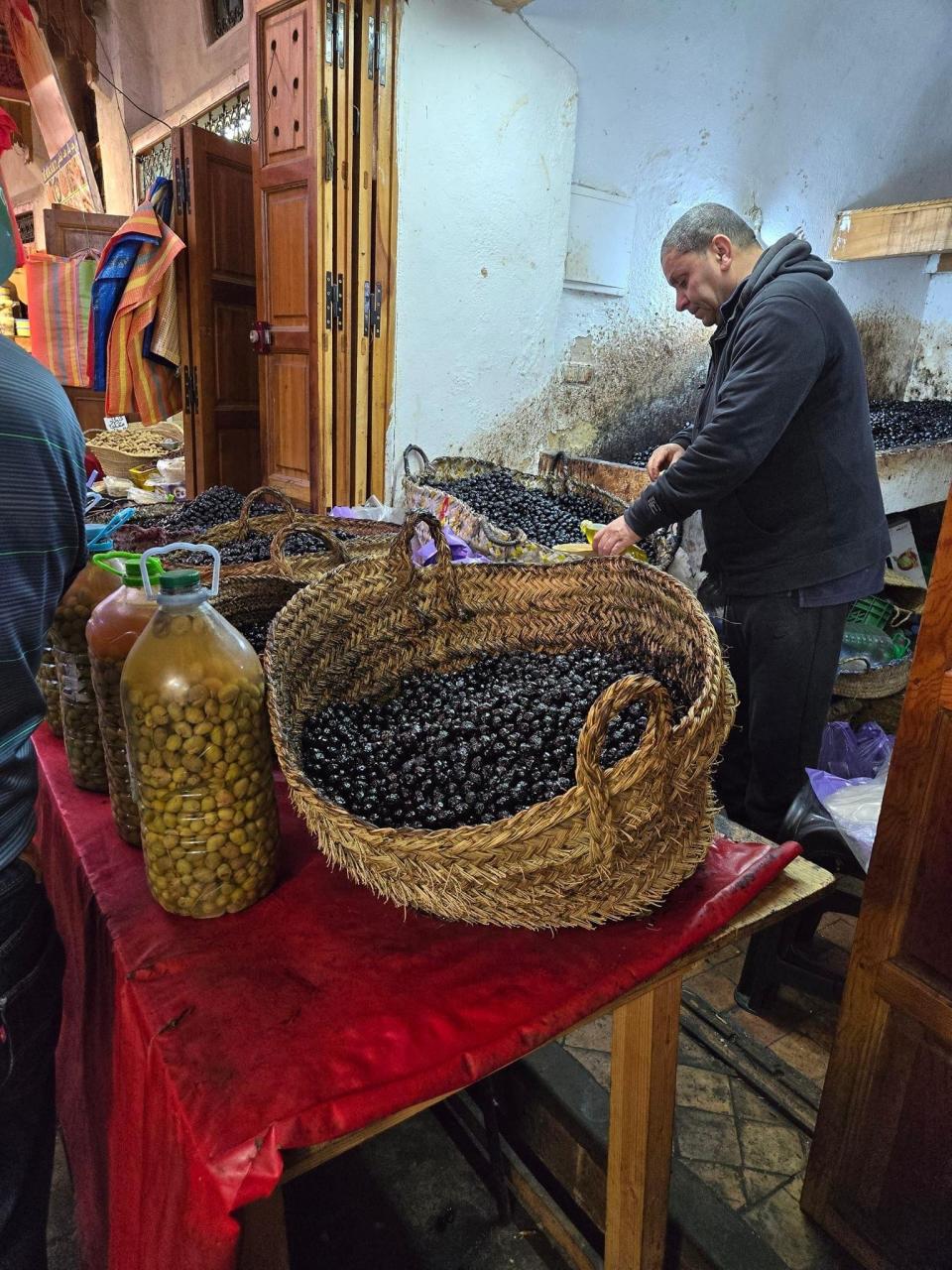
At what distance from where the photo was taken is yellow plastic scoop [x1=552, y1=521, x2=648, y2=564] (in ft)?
8.48

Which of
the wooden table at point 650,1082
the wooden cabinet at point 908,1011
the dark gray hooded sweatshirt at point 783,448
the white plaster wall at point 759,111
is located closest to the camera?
the wooden table at point 650,1082

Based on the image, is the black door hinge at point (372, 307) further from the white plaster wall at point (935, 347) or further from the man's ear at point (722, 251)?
the white plaster wall at point (935, 347)

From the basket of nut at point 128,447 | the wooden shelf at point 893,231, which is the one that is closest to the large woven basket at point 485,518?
the basket of nut at point 128,447

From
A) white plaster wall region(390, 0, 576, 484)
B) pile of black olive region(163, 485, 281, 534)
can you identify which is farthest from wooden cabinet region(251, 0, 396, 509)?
pile of black olive region(163, 485, 281, 534)

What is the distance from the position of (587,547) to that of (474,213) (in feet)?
7.73

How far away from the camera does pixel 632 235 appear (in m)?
4.62

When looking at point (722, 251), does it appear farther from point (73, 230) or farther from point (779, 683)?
point (73, 230)

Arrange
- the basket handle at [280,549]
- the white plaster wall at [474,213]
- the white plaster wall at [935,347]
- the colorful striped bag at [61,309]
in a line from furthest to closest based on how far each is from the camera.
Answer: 1. the white plaster wall at [935,347]
2. the colorful striped bag at [61,309]
3. the white plaster wall at [474,213]
4. the basket handle at [280,549]

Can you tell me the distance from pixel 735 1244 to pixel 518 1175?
0.50 m

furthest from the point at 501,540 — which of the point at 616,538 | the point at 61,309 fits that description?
the point at 61,309

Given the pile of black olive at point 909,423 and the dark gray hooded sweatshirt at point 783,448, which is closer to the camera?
the dark gray hooded sweatshirt at point 783,448

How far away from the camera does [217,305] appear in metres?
4.40

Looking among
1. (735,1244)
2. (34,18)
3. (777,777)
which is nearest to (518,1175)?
(735,1244)

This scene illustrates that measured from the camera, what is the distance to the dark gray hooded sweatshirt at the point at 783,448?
2.10 m
